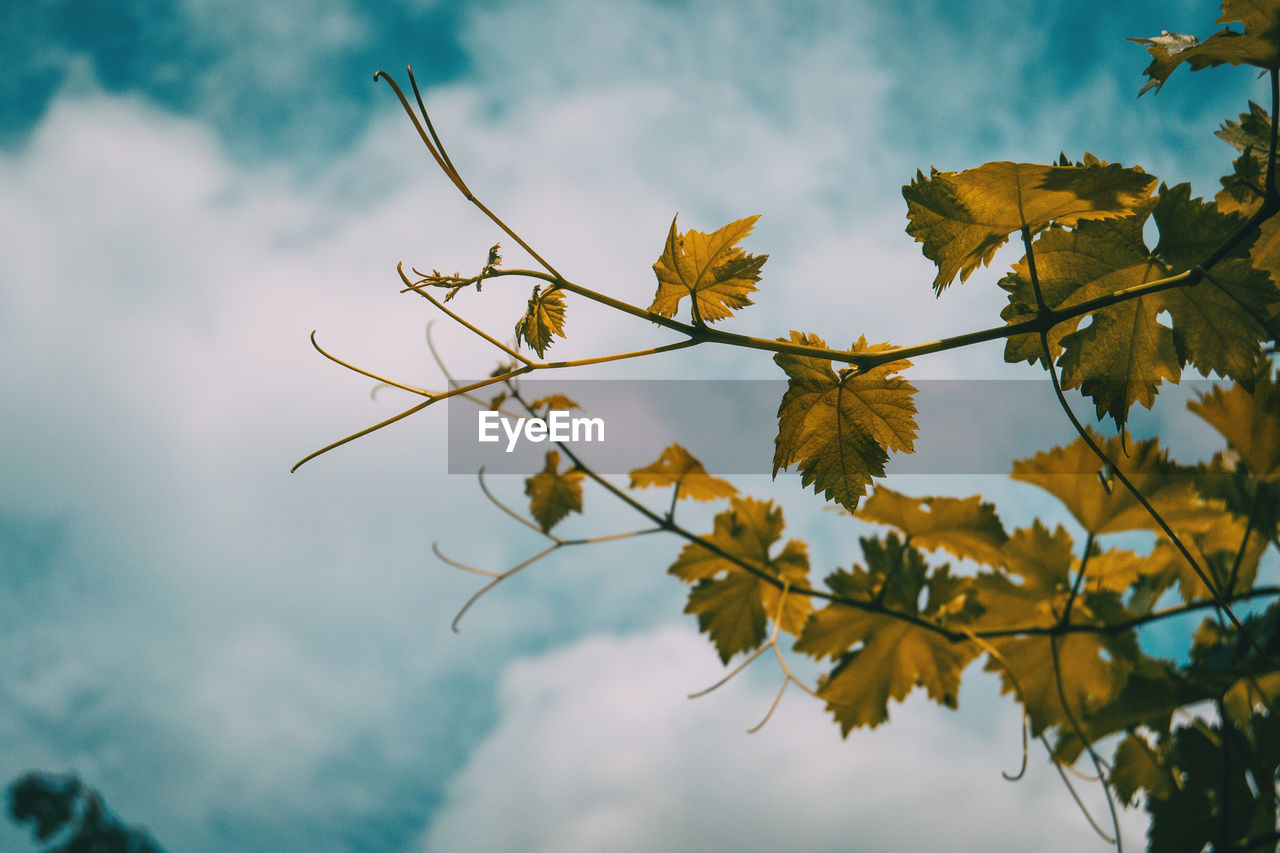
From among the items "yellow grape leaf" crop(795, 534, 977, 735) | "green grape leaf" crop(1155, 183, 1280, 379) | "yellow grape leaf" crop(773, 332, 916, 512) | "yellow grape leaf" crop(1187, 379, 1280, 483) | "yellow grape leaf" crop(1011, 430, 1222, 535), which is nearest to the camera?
"green grape leaf" crop(1155, 183, 1280, 379)

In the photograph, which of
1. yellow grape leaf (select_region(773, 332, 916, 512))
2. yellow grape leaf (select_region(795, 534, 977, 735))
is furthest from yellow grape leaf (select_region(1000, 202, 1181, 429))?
yellow grape leaf (select_region(795, 534, 977, 735))

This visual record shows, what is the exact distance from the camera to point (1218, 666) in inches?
61.1

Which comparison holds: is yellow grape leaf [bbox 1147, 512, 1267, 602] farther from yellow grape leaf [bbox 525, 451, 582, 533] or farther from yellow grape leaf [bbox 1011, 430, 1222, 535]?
yellow grape leaf [bbox 525, 451, 582, 533]

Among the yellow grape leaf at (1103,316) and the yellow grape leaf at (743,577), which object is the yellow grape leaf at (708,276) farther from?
the yellow grape leaf at (743,577)

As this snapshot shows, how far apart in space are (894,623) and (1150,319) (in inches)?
38.0

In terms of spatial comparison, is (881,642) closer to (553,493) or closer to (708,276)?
(553,493)

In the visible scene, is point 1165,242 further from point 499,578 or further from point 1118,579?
point 499,578

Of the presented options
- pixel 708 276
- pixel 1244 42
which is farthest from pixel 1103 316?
pixel 708 276

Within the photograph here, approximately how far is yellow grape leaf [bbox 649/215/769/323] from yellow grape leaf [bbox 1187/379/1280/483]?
3.90 feet

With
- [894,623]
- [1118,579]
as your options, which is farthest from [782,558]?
[1118,579]

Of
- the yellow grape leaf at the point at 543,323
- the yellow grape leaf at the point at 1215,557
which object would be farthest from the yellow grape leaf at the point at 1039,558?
the yellow grape leaf at the point at 543,323

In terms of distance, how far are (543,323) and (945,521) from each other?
3.98 feet

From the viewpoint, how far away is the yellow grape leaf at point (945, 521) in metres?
1.68

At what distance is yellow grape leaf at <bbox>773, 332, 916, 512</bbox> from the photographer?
98 cm
